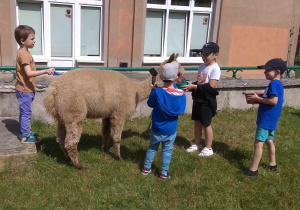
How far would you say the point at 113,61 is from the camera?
8438 millimetres

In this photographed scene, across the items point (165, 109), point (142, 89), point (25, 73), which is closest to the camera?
point (165, 109)

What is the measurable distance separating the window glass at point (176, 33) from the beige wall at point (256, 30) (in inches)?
52.8

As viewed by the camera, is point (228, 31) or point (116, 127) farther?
point (228, 31)

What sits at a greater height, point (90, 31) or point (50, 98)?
point (90, 31)

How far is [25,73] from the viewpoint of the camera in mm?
4109

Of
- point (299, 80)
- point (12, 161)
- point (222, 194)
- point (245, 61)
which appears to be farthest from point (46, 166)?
point (245, 61)

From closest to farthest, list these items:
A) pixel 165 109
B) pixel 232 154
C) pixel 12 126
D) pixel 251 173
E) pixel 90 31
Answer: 1. pixel 165 109
2. pixel 251 173
3. pixel 12 126
4. pixel 232 154
5. pixel 90 31

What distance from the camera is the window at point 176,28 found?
9039mm

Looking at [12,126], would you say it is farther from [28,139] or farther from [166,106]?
[166,106]

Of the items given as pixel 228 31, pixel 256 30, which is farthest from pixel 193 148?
pixel 256 30

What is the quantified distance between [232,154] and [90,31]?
18.1 feet

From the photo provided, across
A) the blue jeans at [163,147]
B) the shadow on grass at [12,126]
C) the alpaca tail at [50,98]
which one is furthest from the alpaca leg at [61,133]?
the blue jeans at [163,147]

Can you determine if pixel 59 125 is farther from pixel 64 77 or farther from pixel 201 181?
pixel 201 181

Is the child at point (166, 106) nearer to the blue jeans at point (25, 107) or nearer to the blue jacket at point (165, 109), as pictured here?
the blue jacket at point (165, 109)
